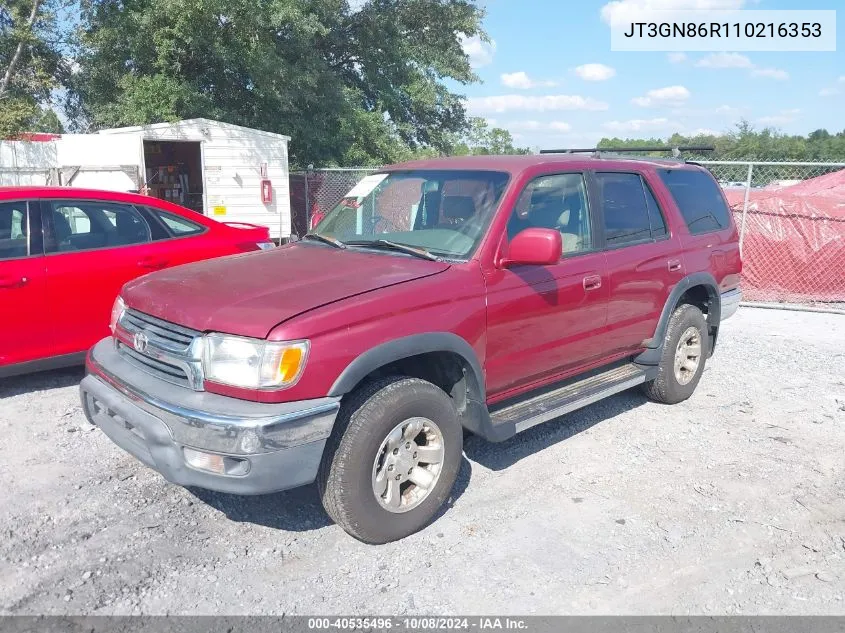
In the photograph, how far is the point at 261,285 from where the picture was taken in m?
3.55

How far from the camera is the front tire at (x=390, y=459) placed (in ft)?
10.8

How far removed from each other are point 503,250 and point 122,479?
2.61m

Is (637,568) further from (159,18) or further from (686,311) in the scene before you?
(159,18)

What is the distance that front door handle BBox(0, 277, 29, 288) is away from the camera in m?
5.11

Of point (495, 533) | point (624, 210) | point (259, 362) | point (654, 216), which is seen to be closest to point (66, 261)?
point (259, 362)

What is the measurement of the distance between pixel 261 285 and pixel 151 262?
2.71 metres

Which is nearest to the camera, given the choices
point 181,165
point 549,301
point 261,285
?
point 261,285

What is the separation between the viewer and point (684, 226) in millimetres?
5512

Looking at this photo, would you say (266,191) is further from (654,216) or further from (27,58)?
(654,216)

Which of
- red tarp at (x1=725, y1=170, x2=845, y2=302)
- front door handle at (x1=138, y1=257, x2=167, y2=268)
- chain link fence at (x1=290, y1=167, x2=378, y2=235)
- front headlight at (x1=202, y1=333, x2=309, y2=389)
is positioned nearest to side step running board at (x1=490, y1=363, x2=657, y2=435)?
front headlight at (x1=202, y1=333, x2=309, y2=389)

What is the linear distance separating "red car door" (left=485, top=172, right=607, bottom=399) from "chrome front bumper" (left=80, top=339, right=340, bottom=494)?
1190 millimetres

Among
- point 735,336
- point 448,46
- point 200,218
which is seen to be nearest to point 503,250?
point 200,218

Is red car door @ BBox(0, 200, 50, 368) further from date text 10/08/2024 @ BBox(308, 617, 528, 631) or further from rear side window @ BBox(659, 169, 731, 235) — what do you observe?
rear side window @ BBox(659, 169, 731, 235)

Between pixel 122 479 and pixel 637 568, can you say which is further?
pixel 122 479
